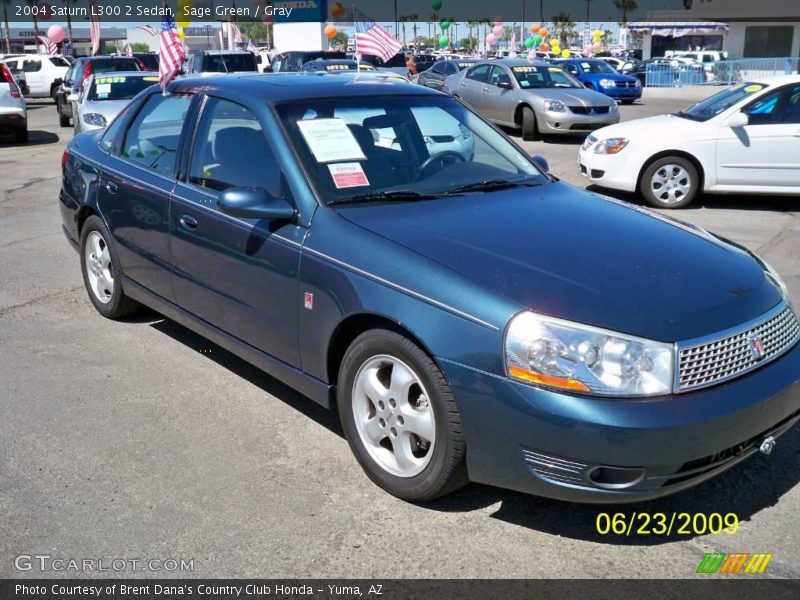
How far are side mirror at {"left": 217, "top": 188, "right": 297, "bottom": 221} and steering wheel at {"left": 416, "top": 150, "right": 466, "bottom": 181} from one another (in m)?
0.76

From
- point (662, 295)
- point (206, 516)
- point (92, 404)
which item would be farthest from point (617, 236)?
point (92, 404)

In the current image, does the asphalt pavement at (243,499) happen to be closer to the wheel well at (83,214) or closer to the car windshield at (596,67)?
the wheel well at (83,214)

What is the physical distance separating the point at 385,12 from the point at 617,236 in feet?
205

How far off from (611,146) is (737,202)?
5.59 feet

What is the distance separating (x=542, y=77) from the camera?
58.4ft

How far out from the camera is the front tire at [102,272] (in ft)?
18.0

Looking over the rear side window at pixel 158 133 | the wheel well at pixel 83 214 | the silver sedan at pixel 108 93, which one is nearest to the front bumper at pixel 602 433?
the rear side window at pixel 158 133

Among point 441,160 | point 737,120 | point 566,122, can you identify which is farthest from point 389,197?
point 566,122

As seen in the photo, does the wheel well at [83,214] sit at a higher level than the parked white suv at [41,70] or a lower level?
lower

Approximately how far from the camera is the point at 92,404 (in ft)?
14.8

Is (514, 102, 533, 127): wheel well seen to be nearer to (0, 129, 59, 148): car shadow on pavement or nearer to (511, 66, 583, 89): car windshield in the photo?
(511, 66, 583, 89): car windshield

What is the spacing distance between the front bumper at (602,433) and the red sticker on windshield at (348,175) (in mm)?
1188

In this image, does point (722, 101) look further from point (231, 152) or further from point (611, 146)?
point (231, 152)

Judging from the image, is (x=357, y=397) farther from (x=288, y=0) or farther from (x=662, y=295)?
(x=288, y=0)
